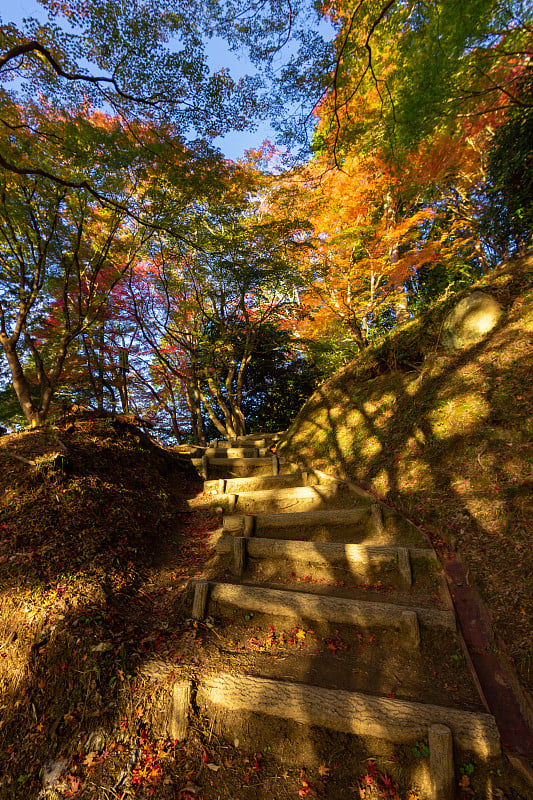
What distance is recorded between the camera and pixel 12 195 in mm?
6723

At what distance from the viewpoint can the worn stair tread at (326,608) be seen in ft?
8.66

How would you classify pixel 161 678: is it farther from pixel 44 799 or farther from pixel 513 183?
pixel 513 183

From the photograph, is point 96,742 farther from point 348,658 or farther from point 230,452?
point 230,452

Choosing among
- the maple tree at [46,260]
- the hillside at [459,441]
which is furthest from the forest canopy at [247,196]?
the hillside at [459,441]

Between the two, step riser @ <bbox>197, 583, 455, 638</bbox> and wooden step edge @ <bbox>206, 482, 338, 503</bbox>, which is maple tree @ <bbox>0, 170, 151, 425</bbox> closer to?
wooden step edge @ <bbox>206, 482, 338, 503</bbox>

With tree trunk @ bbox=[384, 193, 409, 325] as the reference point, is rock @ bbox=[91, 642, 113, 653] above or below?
below

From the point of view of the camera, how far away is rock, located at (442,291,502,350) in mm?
5246

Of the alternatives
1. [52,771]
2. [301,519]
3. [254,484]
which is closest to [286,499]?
[301,519]

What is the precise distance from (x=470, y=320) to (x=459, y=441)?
2505 millimetres

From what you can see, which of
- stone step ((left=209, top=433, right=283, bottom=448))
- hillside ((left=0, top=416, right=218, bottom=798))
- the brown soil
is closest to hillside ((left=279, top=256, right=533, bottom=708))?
the brown soil

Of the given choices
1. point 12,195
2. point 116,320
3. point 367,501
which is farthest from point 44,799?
point 116,320

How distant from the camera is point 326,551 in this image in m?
3.46

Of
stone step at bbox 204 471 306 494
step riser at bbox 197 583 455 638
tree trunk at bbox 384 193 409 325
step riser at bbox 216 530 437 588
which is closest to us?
step riser at bbox 197 583 455 638

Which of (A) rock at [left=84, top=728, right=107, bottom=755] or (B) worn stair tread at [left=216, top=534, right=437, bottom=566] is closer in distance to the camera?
(A) rock at [left=84, top=728, right=107, bottom=755]
